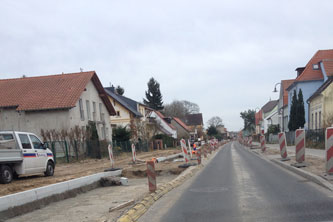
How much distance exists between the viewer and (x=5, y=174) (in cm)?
1105

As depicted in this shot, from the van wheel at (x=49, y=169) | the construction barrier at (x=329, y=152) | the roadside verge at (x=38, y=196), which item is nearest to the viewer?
the roadside verge at (x=38, y=196)

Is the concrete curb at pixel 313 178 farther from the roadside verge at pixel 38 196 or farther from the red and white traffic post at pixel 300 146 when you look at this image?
the roadside verge at pixel 38 196

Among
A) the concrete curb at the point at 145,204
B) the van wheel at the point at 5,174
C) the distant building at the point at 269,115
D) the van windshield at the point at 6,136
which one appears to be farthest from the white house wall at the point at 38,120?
the distant building at the point at 269,115

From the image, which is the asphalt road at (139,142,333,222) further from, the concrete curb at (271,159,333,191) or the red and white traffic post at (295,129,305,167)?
the red and white traffic post at (295,129,305,167)

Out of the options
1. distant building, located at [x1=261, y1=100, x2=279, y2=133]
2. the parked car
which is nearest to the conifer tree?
distant building, located at [x1=261, y1=100, x2=279, y2=133]

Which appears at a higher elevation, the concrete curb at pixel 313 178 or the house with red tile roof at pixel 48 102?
the house with red tile roof at pixel 48 102

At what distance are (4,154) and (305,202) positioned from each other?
9147 millimetres

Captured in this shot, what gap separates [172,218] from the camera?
20.9 feet

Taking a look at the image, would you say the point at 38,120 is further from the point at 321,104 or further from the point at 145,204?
the point at 321,104

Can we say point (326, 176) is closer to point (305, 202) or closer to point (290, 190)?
point (290, 190)

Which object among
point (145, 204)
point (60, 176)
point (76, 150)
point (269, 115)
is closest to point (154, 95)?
point (269, 115)

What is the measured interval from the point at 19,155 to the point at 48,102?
16.8 meters

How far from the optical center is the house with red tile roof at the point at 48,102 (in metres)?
27.5

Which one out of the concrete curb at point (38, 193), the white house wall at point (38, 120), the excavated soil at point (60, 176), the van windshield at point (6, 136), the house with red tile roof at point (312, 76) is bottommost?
the excavated soil at point (60, 176)
